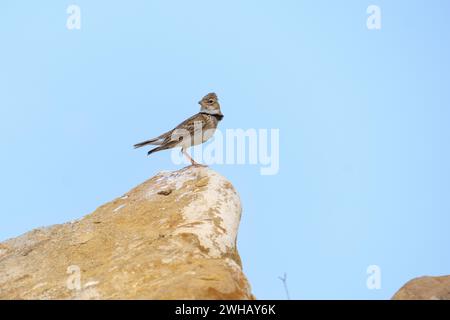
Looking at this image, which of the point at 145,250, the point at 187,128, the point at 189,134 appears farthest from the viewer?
the point at 187,128

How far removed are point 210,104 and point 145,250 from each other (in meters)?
7.11

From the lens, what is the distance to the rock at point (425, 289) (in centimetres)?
1053

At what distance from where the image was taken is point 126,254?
10.9 m

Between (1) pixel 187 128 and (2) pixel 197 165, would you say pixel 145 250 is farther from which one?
(1) pixel 187 128

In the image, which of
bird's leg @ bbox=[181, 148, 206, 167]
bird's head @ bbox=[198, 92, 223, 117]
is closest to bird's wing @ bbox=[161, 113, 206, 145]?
bird's leg @ bbox=[181, 148, 206, 167]

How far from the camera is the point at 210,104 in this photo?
56.6ft

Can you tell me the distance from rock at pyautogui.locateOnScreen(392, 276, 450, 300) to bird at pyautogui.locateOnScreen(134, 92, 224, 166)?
637cm

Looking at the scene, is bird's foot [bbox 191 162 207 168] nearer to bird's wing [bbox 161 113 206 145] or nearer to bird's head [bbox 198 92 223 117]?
bird's wing [bbox 161 113 206 145]

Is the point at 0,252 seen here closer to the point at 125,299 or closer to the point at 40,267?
the point at 40,267

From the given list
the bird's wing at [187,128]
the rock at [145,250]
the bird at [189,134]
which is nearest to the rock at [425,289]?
the rock at [145,250]

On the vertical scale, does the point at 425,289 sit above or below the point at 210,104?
below

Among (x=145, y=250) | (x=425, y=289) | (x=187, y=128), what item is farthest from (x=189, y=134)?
(x=425, y=289)
